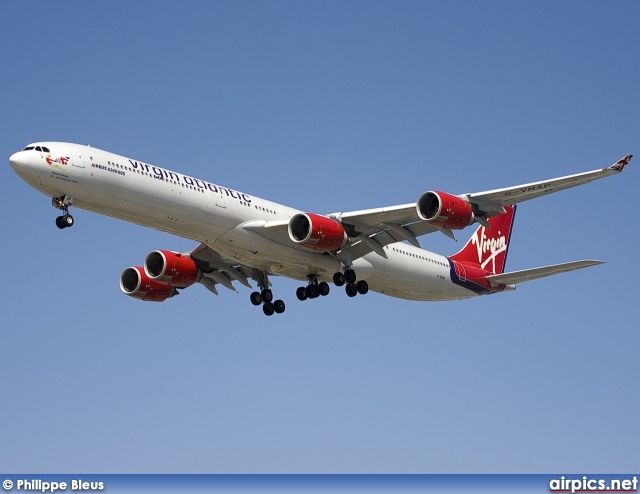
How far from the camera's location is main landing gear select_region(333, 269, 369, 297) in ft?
155

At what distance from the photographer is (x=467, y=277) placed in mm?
53312

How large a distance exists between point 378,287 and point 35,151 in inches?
686

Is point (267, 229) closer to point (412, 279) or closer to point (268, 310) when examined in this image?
point (268, 310)

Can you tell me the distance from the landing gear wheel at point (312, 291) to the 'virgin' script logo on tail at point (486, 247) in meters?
11.4

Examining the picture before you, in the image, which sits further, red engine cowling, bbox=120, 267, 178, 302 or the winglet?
red engine cowling, bbox=120, 267, 178, 302

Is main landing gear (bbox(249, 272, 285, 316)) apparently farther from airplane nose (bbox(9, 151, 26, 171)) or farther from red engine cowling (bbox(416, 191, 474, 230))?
airplane nose (bbox(9, 151, 26, 171))

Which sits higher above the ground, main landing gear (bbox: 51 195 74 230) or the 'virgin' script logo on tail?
the 'virgin' script logo on tail

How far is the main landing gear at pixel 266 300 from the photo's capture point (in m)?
50.6

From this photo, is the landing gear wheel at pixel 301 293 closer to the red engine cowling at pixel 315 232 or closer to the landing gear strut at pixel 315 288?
the landing gear strut at pixel 315 288

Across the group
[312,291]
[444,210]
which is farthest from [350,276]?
[444,210]

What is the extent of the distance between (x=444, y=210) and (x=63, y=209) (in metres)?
14.5

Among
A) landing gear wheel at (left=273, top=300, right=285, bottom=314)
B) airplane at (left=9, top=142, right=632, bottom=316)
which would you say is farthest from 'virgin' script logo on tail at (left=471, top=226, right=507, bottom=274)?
landing gear wheel at (left=273, top=300, right=285, bottom=314)

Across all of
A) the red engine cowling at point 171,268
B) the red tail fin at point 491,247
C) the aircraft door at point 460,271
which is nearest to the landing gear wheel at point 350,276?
the red engine cowling at point 171,268

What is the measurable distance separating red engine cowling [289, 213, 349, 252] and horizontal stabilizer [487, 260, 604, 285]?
10047mm
